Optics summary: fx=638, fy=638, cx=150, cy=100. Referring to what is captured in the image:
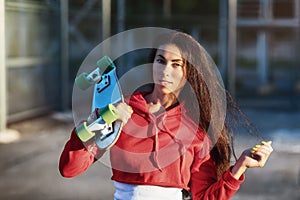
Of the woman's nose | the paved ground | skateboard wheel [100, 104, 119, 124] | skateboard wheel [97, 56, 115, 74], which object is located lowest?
the paved ground

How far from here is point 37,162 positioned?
6.52m

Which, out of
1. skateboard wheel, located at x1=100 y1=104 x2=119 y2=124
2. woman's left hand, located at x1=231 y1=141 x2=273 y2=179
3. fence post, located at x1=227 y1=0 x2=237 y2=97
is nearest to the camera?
skateboard wheel, located at x1=100 y1=104 x2=119 y2=124

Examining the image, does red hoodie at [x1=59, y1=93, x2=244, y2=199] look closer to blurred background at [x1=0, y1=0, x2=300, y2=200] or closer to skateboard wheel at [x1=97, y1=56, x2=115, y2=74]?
skateboard wheel at [x1=97, y1=56, x2=115, y2=74]

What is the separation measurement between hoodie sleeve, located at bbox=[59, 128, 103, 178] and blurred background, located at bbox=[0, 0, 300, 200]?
574mm

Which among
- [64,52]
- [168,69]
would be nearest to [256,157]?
[168,69]

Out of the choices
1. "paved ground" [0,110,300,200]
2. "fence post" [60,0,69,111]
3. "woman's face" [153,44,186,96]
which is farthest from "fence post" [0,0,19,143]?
"woman's face" [153,44,186,96]

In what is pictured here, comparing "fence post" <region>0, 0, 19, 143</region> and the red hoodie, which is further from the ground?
the red hoodie

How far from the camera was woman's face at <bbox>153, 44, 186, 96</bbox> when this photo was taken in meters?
1.95

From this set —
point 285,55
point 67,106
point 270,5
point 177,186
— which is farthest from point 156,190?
point 285,55

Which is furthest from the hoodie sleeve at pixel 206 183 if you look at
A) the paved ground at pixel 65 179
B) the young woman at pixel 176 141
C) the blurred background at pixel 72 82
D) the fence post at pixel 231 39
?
the fence post at pixel 231 39

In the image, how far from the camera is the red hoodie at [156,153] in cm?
199

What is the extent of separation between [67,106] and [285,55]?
9.27 metres

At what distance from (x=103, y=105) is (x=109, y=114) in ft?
0.49

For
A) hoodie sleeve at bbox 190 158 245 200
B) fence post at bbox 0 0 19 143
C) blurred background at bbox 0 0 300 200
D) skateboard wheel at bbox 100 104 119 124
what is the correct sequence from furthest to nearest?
fence post at bbox 0 0 19 143
blurred background at bbox 0 0 300 200
hoodie sleeve at bbox 190 158 245 200
skateboard wheel at bbox 100 104 119 124
